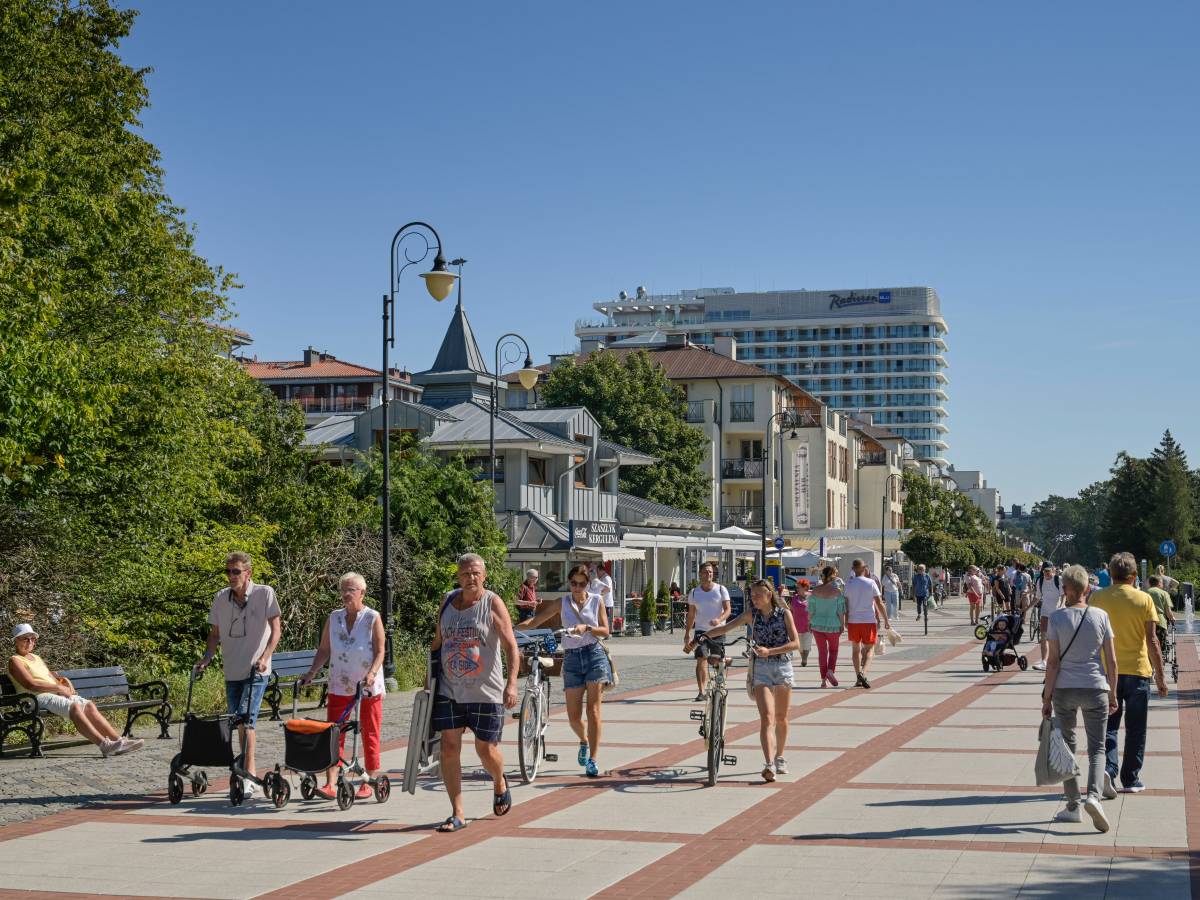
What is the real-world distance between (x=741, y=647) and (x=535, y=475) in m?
12.4

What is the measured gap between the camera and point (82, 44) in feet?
78.6

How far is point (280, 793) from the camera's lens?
32.4 feet

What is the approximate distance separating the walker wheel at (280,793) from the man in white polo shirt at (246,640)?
48 cm

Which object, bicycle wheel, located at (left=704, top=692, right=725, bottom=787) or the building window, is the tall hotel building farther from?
bicycle wheel, located at (left=704, top=692, right=725, bottom=787)

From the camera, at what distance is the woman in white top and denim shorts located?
37.8 ft

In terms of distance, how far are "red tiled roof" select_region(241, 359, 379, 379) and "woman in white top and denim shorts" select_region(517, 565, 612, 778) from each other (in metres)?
97.3

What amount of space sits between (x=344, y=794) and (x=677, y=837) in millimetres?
2459

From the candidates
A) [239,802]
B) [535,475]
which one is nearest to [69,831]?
[239,802]

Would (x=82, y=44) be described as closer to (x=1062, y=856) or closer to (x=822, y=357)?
(x=1062, y=856)

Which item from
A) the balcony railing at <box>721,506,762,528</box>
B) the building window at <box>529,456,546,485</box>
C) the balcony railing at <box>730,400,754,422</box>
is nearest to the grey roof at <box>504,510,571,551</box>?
the building window at <box>529,456,546,485</box>

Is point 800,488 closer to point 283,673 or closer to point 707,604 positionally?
point 707,604

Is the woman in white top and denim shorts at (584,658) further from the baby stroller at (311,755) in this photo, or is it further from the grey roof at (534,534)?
the grey roof at (534,534)

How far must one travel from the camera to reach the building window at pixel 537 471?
42938 mm

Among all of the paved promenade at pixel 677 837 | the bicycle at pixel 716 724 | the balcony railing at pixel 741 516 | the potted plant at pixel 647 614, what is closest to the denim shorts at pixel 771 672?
the bicycle at pixel 716 724
